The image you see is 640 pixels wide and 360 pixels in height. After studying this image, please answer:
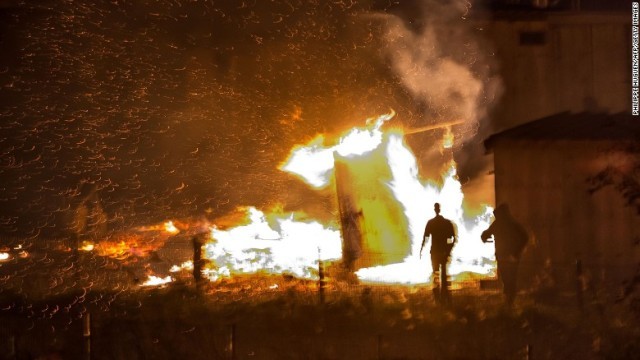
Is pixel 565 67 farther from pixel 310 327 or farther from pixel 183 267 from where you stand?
pixel 310 327

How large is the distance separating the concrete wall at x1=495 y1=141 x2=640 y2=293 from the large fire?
149 centimetres

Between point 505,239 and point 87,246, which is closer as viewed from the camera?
point 505,239

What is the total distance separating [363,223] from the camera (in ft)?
50.0

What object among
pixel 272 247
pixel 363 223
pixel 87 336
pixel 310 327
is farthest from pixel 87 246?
pixel 87 336

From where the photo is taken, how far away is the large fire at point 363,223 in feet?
48.7

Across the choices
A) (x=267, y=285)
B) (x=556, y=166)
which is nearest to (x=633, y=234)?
(x=556, y=166)

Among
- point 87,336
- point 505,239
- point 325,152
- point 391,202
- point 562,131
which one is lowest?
point 87,336

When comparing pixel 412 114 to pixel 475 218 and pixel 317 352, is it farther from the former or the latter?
pixel 317 352

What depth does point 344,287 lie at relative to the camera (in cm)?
1289

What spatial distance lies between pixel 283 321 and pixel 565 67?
11309mm

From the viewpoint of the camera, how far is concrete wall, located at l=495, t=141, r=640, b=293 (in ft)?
44.3

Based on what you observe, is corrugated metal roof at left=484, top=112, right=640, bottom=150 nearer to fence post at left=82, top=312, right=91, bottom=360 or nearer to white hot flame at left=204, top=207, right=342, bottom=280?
white hot flame at left=204, top=207, right=342, bottom=280

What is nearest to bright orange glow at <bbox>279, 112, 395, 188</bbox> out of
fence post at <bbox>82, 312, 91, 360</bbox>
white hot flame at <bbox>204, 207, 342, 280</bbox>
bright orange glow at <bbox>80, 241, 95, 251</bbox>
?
white hot flame at <bbox>204, 207, 342, 280</bbox>

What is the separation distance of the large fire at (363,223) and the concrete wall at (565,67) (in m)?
2.84
